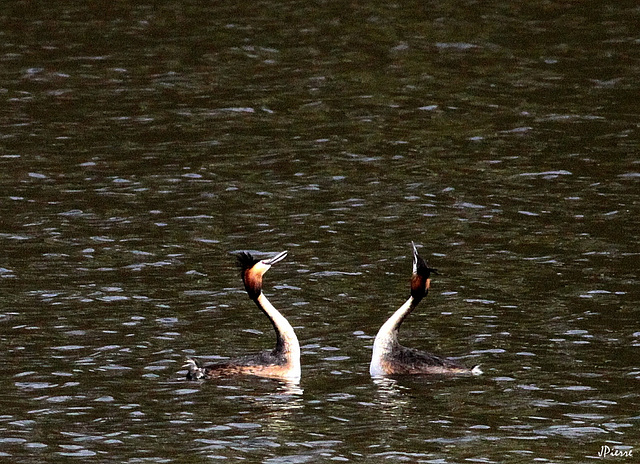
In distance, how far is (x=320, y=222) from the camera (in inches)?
888

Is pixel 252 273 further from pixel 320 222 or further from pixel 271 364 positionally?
pixel 320 222

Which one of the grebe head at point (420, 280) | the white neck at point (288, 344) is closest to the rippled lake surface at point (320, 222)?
the white neck at point (288, 344)

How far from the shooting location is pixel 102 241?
21828mm

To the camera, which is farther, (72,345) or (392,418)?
(72,345)

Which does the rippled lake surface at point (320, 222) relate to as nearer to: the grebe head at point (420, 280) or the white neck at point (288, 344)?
the white neck at point (288, 344)

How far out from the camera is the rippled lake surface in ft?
48.5

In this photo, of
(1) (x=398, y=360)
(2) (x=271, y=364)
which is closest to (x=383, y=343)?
(1) (x=398, y=360)

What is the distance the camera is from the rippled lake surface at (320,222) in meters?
14.8

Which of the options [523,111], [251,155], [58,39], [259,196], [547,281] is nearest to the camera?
[547,281]

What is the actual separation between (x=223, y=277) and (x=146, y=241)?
6.97 ft

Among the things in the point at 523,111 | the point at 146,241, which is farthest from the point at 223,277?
the point at 523,111

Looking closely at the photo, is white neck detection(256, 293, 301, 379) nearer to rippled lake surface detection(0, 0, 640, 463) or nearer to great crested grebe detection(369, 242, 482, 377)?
rippled lake surface detection(0, 0, 640, 463)

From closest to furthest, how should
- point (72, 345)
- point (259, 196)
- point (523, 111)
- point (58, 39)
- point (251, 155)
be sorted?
point (72, 345) → point (259, 196) → point (251, 155) → point (523, 111) → point (58, 39)

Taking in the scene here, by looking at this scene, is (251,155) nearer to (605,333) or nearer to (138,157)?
(138,157)
